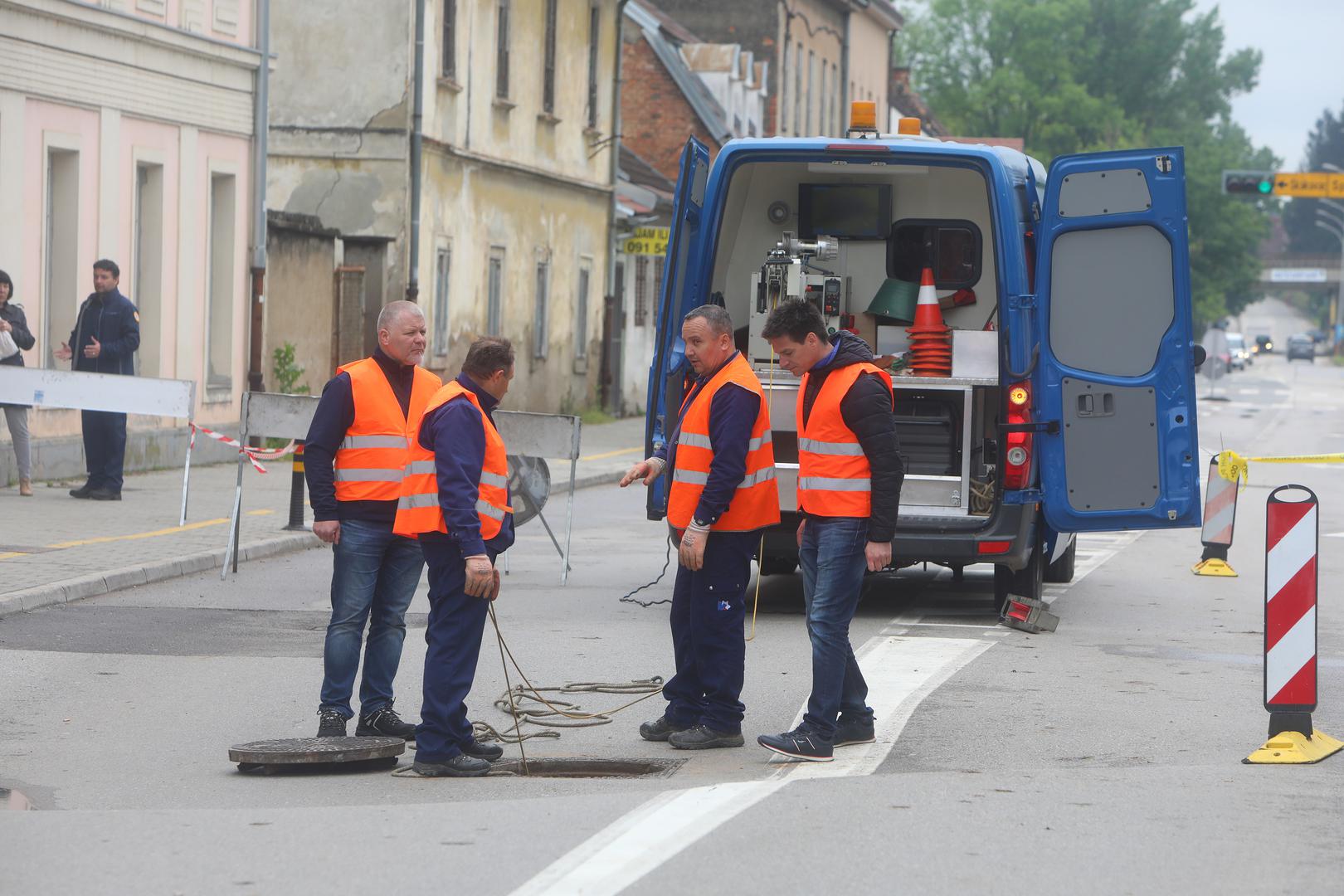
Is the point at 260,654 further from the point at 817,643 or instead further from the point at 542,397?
the point at 542,397

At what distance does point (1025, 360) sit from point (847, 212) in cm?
225

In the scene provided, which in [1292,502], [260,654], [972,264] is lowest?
[260,654]

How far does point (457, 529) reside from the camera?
24.9 ft

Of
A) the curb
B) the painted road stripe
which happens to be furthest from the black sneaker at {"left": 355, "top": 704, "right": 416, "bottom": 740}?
the curb

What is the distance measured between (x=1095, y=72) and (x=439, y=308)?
71.5 metres

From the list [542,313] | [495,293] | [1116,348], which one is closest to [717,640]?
[1116,348]

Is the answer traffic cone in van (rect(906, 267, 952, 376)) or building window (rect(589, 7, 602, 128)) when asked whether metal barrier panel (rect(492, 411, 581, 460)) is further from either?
building window (rect(589, 7, 602, 128))

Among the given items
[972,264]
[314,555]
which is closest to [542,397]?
[314,555]

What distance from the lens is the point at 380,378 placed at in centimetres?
838

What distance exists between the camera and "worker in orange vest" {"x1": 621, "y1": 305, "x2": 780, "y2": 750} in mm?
8219

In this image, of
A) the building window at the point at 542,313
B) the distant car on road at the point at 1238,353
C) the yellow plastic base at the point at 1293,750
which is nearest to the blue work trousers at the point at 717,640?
the yellow plastic base at the point at 1293,750

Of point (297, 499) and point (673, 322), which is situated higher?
point (673, 322)

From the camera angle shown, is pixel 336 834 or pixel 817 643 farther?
pixel 817 643

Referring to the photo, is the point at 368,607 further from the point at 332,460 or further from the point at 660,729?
the point at 660,729
